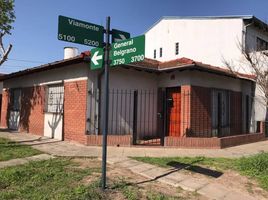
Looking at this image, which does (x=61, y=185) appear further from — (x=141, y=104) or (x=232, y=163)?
(x=141, y=104)

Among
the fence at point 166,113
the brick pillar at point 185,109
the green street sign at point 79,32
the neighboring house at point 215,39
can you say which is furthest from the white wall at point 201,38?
the green street sign at point 79,32

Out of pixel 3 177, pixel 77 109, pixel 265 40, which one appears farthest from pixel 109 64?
pixel 265 40

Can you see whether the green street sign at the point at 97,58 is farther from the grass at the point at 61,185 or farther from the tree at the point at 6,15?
the tree at the point at 6,15

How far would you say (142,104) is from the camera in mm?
11586

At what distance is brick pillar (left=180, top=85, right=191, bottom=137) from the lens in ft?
35.0

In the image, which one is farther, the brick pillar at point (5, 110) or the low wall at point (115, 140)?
the brick pillar at point (5, 110)

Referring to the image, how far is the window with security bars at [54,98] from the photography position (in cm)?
1135

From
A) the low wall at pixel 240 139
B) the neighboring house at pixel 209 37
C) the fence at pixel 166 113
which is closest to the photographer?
the fence at pixel 166 113

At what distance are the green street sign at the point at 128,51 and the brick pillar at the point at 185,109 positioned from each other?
20.5 ft

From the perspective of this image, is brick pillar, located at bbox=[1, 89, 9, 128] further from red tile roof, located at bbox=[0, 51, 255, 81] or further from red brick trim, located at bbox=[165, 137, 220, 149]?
red brick trim, located at bbox=[165, 137, 220, 149]

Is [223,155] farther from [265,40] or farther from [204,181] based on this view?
[265,40]

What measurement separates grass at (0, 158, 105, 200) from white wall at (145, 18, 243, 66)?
12.8m

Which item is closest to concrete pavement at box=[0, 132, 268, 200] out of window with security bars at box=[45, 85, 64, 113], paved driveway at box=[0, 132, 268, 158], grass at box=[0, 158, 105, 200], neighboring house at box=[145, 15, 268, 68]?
paved driveway at box=[0, 132, 268, 158]

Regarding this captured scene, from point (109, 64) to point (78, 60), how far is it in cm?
477
